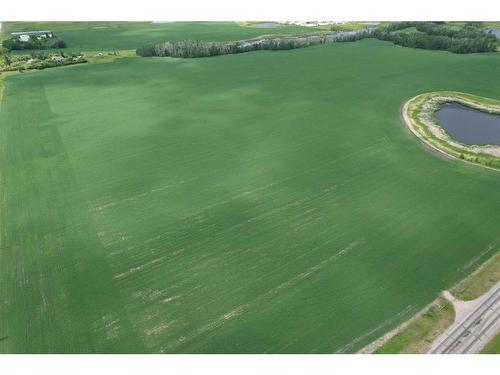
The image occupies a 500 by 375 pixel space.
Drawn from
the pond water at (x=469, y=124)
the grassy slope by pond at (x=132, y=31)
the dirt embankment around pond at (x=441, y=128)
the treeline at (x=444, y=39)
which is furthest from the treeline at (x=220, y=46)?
the pond water at (x=469, y=124)

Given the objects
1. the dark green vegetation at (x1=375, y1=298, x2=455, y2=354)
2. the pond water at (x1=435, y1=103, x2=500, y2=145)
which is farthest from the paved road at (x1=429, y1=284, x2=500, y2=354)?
the pond water at (x1=435, y1=103, x2=500, y2=145)

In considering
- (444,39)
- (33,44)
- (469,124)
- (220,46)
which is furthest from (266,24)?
(469,124)

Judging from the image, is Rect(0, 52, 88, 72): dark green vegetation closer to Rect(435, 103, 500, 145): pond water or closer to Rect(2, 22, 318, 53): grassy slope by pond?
Rect(2, 22, 318, 53): grassy slope by pond

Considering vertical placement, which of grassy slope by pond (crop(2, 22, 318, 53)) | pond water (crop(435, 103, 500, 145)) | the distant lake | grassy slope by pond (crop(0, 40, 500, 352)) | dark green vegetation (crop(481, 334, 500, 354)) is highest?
the distant lake

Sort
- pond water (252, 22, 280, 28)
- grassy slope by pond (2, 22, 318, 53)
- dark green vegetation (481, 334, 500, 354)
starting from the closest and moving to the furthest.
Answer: dark green vegetation (481, 334, 500, 354) → grassy slope by pond (2, 22, 318, 53) → pond water (252, 22, 280, 28)

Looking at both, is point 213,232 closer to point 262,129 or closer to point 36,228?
point 36,228

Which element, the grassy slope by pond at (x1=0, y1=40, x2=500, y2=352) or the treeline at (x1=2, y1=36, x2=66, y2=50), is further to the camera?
the treeline at (x1=2, y1=36, x2=66, y2=50)

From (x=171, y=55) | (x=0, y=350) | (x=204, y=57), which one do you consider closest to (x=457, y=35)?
(x=204, y=57)
